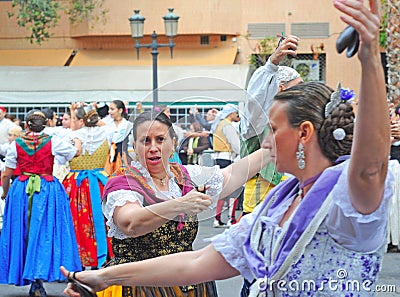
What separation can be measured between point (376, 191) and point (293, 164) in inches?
13.2

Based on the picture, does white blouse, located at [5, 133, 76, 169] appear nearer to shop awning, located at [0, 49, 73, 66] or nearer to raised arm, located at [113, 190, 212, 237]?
raised arm, located at [113, 190, 212, 237]

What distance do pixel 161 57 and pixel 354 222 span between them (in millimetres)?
23143

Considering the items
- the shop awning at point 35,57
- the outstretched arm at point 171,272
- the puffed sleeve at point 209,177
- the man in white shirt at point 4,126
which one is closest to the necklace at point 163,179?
the puffed sleeve at point 209,177

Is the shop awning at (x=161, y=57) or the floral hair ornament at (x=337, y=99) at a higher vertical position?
the floral hair ornament at (x=337, y=99)

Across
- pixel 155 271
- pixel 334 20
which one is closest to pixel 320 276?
pixel 155 271

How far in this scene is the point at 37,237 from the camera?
8320 mm

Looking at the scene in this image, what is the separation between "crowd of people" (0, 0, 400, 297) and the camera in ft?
7.73

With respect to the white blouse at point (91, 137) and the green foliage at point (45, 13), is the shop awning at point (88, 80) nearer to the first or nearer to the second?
the green foliage at point (45, 13)

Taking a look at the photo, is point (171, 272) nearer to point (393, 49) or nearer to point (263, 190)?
point (263, 190)

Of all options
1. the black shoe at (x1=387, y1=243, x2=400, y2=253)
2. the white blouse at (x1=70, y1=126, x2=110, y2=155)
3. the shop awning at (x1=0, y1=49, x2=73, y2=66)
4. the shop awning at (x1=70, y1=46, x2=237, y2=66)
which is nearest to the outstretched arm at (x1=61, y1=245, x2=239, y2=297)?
the white blouse at (x1=70, y1=126, x2=110, y2=155)

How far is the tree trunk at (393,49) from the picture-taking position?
11.6m

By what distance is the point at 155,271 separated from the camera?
275 cm

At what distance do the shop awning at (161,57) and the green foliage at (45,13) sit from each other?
1.06m

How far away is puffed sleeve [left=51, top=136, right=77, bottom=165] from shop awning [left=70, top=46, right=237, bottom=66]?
54.0 ft
